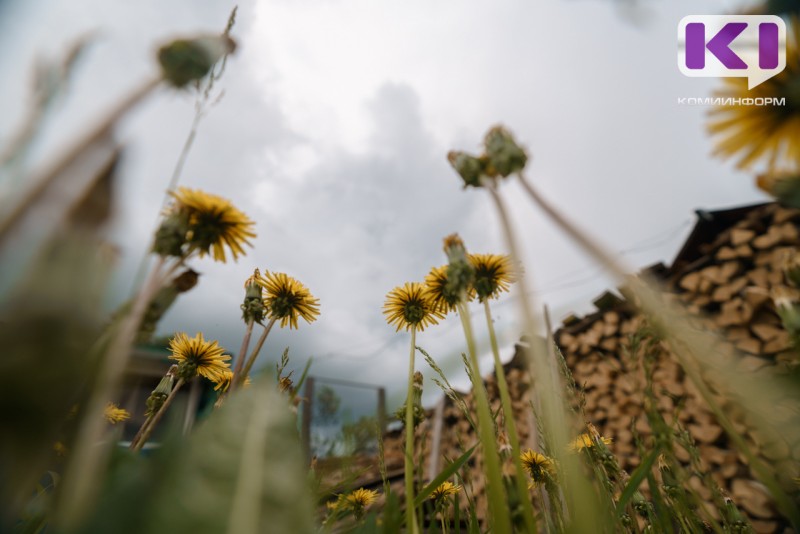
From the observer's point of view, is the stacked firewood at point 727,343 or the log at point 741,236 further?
the log at point 741,236

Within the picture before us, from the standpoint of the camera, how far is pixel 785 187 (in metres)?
0.37

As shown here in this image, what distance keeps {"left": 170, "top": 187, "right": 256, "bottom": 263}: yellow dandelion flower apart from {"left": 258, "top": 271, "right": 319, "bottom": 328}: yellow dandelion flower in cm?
19

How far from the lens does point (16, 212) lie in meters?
0.19

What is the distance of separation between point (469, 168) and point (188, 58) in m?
0.29

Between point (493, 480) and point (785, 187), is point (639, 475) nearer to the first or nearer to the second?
point (493, 480)

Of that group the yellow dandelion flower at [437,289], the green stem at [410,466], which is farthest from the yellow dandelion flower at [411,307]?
the green stem at [410,466]

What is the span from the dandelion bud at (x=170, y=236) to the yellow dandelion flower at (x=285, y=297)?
1.01 feet

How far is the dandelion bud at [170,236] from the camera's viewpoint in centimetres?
31

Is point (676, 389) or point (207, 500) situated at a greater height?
point (676, 389)

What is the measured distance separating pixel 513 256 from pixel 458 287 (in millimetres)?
173

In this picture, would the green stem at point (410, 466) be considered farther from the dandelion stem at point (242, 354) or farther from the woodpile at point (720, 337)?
the woodpile at point (720, 337)

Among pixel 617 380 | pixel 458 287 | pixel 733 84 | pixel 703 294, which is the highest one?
pixel 703 294

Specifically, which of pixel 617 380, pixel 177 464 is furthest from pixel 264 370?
pixel 617 380

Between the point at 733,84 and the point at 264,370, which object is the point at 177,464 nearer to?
the point at 264,370
